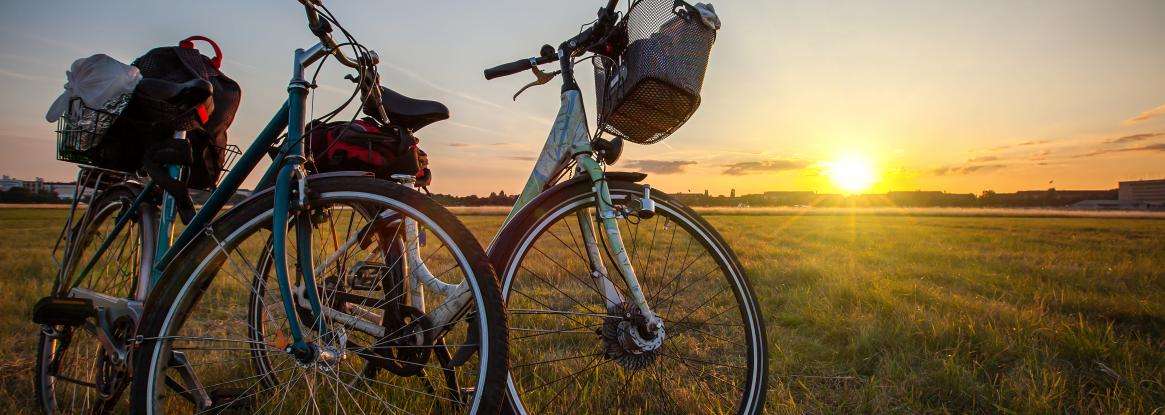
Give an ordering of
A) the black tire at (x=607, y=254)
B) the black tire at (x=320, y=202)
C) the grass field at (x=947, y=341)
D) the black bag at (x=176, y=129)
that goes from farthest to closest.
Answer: the grass field at (x=947, y=341) < the black bag at (x=176, y=129) < the black tire at (x=607, y=254) < the black tire at (x=320, y=202)

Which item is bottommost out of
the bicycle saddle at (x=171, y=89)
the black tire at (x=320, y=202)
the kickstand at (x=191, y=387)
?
the kickstand at (x=191, y=387)

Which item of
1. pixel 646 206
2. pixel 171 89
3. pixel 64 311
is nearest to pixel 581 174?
pixel 646 206

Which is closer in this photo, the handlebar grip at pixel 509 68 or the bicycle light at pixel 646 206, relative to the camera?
the bicycle light at pixel 646 206

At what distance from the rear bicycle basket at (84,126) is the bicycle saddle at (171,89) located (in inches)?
5.3

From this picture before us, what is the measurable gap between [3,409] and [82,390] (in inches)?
12.4

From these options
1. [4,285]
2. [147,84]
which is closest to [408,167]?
[147,84]

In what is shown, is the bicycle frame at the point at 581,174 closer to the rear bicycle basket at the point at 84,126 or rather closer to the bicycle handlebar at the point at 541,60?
the bicycle handlebar at the point at 541,60

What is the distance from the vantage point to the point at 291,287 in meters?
2.04

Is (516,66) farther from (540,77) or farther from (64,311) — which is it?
(64,311)

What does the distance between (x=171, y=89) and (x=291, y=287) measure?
3.94 feet

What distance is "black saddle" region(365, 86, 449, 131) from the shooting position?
2.50 metres

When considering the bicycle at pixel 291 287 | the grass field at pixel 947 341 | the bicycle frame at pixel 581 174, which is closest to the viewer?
the bicycle at pixel 291 287

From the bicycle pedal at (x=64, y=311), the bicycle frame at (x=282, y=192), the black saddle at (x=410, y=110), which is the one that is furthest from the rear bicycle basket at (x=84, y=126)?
the black saddle at (x=410, y=110)

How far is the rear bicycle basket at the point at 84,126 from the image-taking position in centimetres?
243
